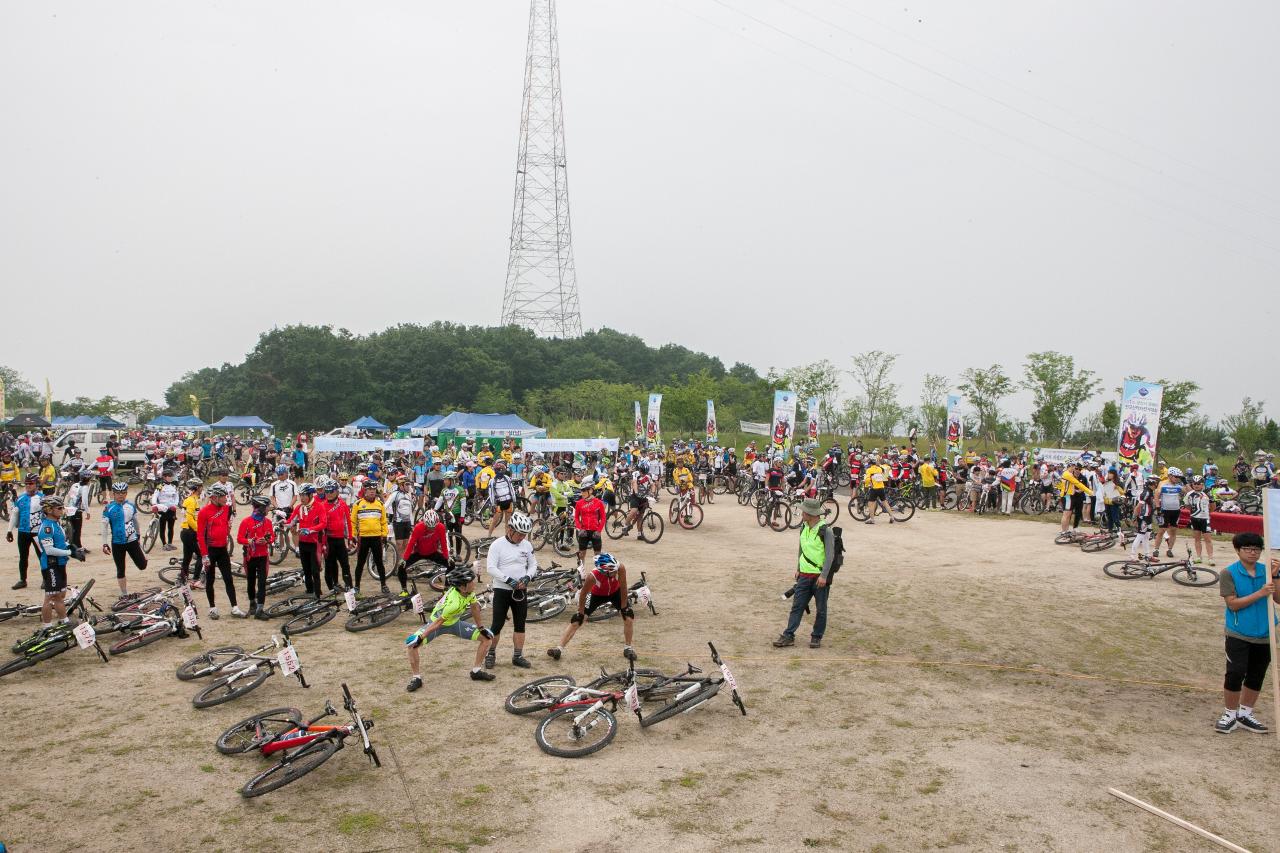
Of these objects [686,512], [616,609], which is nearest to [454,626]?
[616,609]

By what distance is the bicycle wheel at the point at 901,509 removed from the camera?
878 inches

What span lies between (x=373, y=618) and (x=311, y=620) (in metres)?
0.88

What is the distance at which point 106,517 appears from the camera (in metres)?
11.8

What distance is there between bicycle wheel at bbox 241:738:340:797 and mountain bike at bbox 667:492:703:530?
14719 millimetres

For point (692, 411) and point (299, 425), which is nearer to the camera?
point (692, 411)

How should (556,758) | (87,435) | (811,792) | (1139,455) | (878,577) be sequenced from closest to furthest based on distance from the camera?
1. (811,792)
2. (556,758)
3. (878,577)
4. (1139,455)
5. (87,435)

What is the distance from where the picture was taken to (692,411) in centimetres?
6688

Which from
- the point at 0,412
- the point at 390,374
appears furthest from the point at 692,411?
the point at 0,412

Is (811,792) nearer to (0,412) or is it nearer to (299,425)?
(0,412)

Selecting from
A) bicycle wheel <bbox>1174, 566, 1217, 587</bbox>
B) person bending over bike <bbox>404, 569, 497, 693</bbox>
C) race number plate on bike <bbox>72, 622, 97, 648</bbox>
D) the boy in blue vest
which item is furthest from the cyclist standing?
bicycle wheel <bbox>1174, 566, 1217, 587</bbox>

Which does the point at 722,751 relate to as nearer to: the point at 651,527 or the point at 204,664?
the point at 204,664

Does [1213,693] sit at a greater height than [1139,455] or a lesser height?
lesser

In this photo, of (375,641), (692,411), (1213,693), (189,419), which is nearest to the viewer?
(1213,693)

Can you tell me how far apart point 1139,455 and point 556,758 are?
21588mm
